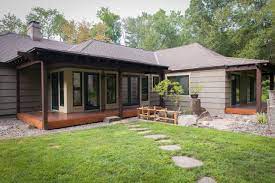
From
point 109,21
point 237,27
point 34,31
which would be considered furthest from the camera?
point 109,21

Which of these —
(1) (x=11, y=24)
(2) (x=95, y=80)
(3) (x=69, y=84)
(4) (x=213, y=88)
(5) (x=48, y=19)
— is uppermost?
(5) (x=48, y=19)

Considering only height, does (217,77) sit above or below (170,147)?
above

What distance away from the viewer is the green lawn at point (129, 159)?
9.93ft

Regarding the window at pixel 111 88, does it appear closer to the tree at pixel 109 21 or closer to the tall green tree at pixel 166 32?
the tall green tree at pixel 166 32

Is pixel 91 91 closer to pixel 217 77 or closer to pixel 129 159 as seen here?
pixel 217 77

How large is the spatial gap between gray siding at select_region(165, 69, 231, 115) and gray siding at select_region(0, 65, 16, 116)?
8781 mm

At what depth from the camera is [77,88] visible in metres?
9.23

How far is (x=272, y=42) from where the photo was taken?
18.1 meters

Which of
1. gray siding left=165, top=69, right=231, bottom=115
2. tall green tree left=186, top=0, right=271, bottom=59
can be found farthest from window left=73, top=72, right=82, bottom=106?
tall green tree left=186, top=0, right=271, bottom=59

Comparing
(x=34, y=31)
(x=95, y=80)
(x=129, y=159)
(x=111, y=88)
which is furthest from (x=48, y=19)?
(x=129, y=159)

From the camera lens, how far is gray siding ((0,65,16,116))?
8.99 meters

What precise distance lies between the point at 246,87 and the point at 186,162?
1185 centimetres

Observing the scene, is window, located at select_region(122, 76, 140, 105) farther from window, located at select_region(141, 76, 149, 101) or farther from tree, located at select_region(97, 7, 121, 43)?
tree, located at select_region(97, 7, 121, 43)

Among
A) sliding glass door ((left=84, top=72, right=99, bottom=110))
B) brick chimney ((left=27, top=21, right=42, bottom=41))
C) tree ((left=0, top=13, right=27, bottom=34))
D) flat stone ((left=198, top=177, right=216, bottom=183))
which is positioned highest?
tree ((left=0, top=13, right=27, bottom=34))
